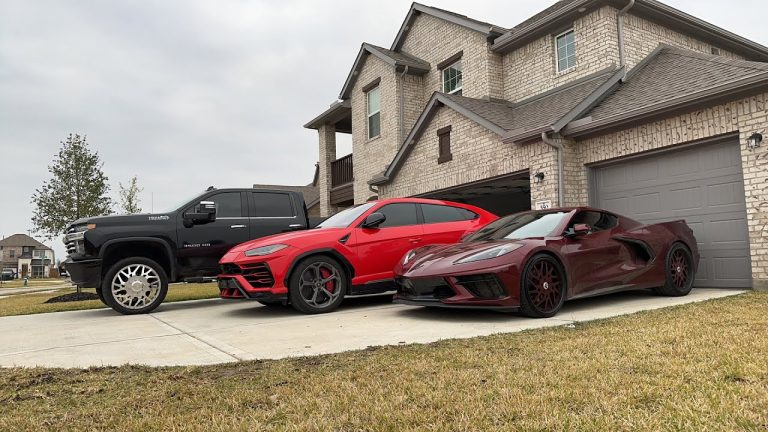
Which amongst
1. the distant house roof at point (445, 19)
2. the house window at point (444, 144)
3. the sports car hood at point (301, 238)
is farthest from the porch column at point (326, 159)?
the sports car hood at point (301, 238)

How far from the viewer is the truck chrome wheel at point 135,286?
7.59m

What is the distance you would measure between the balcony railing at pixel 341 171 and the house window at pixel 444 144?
22.8ft

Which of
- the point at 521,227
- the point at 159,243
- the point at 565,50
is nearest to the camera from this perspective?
the point at 521,227

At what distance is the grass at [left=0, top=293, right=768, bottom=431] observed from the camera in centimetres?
241

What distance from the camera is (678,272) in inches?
289

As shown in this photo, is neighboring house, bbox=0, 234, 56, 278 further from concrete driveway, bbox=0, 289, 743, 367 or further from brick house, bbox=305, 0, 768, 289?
concrete driveway, bbox=0, 289, 743, 367

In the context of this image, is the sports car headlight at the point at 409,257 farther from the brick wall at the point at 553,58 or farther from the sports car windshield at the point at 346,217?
the brick wall at the point at 553,58

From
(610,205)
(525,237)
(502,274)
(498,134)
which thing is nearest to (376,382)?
(502,274)

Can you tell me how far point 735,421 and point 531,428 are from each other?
0.84 meters

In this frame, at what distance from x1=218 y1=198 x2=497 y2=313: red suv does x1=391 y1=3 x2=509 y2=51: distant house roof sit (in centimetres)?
837

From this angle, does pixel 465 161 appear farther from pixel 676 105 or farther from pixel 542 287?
pixel 542 287

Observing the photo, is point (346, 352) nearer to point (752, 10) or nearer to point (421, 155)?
point (421, 155)

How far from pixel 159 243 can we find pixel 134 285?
2.23 ft

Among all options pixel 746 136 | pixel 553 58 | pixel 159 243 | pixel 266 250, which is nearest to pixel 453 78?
pixel 553 58
